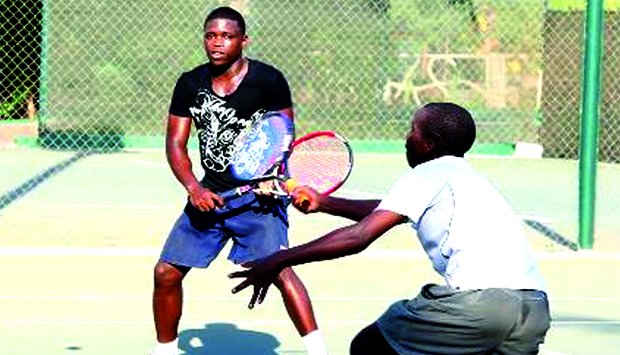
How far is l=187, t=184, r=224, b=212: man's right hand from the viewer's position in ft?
23.8

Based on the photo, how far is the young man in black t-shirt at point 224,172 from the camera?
7555 millimetres

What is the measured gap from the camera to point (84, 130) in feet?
72.1

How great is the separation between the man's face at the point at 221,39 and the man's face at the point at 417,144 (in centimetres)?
209

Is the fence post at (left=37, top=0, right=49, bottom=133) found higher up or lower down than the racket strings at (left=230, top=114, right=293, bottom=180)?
lower down

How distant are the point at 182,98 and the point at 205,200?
647 millimetres

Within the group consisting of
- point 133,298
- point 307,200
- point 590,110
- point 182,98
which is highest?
point 307,200

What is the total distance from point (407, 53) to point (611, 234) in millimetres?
8930

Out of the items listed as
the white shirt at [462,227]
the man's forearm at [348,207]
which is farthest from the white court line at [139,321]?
the white shirt at [462,227]

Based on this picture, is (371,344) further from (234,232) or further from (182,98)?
(182,98)

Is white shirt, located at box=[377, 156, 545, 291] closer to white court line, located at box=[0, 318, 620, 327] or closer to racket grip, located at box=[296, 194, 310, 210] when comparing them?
racket grip, located at box=[296, 194, 310, 210]

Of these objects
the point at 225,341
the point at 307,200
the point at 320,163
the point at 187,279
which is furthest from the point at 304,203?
the point at 187,279


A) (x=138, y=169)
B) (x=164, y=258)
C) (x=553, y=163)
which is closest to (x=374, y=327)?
(x=164, y=258)

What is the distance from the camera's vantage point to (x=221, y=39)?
24.7 ft

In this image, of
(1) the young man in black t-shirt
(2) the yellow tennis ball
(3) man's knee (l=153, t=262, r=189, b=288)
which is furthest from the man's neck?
(2) the yellow tennis ball
